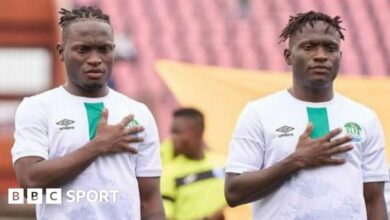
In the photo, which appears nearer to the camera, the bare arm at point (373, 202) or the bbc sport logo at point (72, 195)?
the bbc sport logo at point (72, 195)

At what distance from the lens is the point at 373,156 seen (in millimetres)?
4074

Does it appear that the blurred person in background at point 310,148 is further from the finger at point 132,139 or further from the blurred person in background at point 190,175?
the blurred person in background at point 190,175

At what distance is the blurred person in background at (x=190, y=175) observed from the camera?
20.0 ft

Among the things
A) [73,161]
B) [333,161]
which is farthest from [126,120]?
[333,161]

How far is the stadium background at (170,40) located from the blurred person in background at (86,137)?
9.40 meters

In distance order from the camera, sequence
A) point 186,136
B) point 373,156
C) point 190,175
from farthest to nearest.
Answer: point 186,136 → point 190,175 → point 373,156

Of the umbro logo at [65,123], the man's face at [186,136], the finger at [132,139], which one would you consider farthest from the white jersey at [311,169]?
the man's face at [186,136]

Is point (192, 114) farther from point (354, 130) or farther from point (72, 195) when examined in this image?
point (72, 195)

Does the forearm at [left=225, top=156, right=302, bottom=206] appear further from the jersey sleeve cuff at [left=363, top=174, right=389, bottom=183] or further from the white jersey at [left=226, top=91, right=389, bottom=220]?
the jersey sleeve cuff at [left=363, top=174, right=389, bottom=183]

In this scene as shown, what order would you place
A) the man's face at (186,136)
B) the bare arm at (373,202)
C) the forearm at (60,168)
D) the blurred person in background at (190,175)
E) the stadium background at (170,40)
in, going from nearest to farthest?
the forearm at (60,168) → the bare arm at (373,202) → the blurred person in background at (190,175) → the man's face at (186,136) → the stadium background at (170,40)

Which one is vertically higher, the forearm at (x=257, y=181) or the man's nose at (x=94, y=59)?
the man's nose at (x=94, y=59)

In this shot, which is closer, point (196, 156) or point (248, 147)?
point (248, 147)

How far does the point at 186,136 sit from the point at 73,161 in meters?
2.54

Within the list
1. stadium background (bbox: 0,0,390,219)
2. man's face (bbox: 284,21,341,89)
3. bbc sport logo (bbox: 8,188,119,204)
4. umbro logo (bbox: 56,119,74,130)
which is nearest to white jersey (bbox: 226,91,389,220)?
man's face (bbox: 284,21,341,89)
